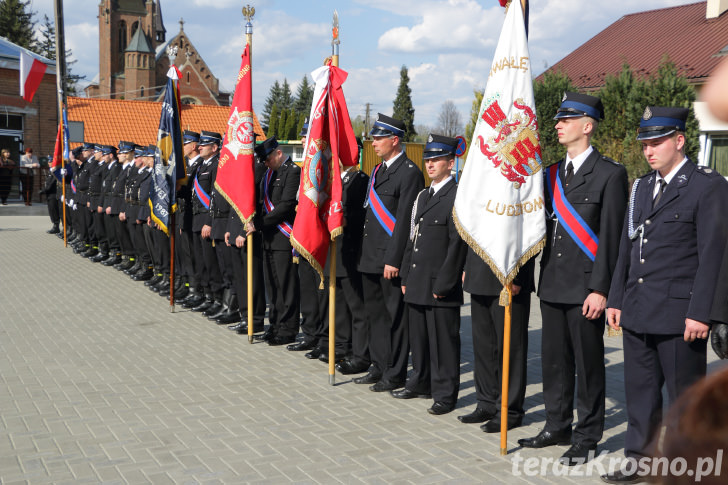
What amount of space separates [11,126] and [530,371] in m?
28.8

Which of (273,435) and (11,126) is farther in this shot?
(11,126)

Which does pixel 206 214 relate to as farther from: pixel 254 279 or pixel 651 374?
pixel 651 374

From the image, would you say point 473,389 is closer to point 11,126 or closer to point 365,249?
point 365,249

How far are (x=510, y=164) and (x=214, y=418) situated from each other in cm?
273

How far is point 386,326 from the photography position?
655 centimetres

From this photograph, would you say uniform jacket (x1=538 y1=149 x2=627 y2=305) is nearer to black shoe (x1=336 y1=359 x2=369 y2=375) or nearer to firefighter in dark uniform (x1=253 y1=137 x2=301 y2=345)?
black shoe (x1=336 y1=359 x2=369 y2=375)

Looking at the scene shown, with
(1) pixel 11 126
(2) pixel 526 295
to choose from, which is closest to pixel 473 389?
(2) pixel 526 295

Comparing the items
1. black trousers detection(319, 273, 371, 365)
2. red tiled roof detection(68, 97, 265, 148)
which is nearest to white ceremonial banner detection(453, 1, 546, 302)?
black trousers detection(319, 273, 371, 365)

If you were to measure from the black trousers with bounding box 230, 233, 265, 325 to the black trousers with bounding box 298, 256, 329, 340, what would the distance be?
0.92m

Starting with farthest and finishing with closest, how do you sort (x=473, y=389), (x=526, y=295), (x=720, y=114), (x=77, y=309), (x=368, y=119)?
(x=368, y=119)
(x=77, y=309)
(x=473, y=389)
(x=526, y=295)
(x=720, y=114)

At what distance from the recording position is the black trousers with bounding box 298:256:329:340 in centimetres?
751

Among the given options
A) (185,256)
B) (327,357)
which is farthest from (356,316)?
(185,256)

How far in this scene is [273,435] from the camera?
489 centimetres

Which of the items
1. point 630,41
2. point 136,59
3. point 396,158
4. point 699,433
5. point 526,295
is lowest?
point 526,295
